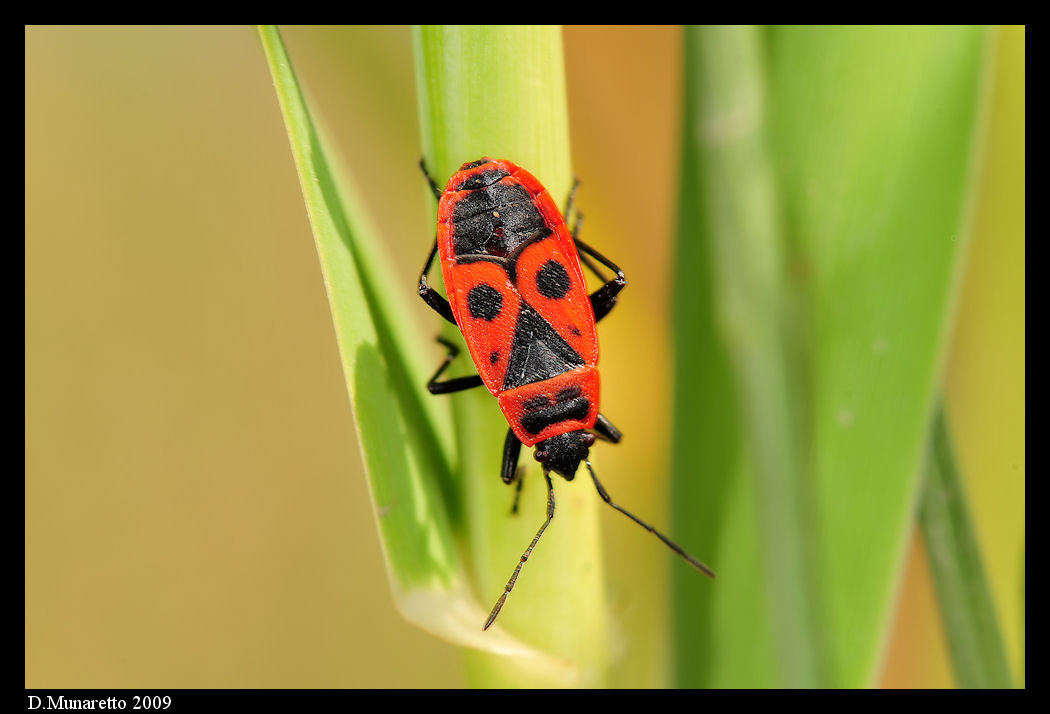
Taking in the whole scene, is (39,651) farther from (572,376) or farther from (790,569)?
(790,569)

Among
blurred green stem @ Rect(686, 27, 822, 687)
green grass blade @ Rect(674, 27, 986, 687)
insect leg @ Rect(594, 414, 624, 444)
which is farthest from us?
insect leg @ Rect(594, 414, 624, 444)

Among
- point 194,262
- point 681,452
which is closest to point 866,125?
point 681,452

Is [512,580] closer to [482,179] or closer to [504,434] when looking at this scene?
[504,434]

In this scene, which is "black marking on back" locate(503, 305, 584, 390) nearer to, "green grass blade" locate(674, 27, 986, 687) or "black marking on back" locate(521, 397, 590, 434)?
"black marking on back" locate(521, 397, 590, 434)

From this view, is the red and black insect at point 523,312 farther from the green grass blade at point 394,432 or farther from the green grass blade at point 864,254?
the green grass blade at point 864,254

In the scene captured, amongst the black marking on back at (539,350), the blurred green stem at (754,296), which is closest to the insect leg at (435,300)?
the black marking on back at (539,350)

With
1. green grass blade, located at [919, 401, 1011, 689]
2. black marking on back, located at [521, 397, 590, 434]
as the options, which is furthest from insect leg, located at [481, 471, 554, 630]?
green grass blade, located at [919, 401, 1011, 689]
